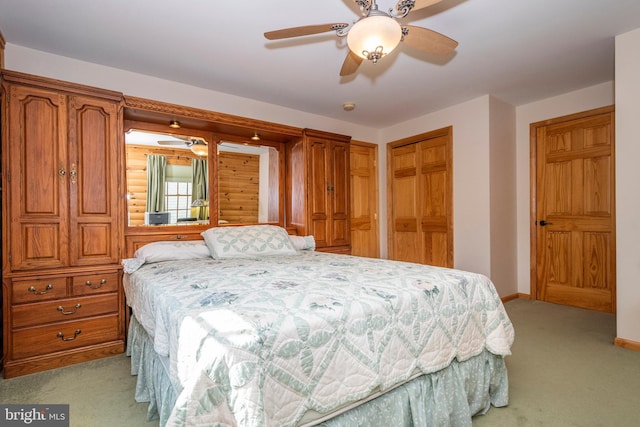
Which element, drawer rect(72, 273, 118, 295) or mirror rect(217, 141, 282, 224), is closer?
drawer rect(72, 273, 118, 295)

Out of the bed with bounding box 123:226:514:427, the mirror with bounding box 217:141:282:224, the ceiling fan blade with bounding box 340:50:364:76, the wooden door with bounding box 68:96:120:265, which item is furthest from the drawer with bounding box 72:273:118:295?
the ceiling fan blade with bounding box 340:50:364:76

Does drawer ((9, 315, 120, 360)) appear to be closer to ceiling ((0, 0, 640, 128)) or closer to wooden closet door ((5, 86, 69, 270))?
wooden closet door ((5, 86, 69, 270))

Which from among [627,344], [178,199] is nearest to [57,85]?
[178,199]

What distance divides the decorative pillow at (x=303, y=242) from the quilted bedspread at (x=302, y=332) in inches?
52.8

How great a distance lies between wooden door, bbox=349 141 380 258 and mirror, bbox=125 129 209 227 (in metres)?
2.11

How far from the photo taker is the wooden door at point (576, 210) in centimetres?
332

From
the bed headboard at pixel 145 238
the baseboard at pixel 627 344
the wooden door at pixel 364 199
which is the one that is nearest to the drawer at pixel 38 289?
the bed headboard at pixel 145 238

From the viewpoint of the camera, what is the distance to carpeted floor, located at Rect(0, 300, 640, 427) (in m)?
1.65

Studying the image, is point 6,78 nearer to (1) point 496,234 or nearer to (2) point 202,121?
(2) point 202,121

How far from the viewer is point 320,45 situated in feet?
8.04

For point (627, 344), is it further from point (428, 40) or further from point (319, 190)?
point (319, 190)

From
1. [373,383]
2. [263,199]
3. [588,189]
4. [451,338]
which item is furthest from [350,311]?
[588,189]

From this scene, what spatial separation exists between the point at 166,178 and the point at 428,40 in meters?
2.59

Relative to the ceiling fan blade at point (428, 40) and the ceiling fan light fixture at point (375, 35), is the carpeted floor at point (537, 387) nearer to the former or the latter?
the ceiling fan light fixture at point (375, 35)
